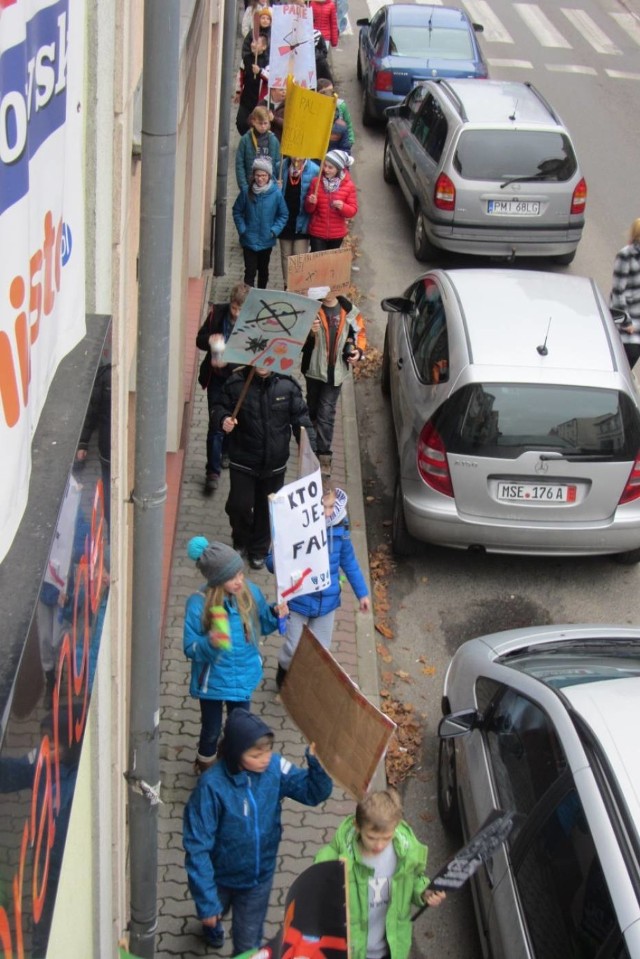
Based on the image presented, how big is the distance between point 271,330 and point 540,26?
20789 millimetres

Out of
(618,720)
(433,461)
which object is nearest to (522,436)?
(433,461)

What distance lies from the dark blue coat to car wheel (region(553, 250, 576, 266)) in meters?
10.00

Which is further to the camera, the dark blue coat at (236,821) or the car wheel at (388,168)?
the car wheel at (388,168)

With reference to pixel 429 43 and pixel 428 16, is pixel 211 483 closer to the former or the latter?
pixel 429 43

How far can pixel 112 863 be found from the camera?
4664 mm

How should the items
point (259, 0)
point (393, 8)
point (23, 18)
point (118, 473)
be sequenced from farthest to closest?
1. point (393, 8)
2. point (259, 0)
3. point (118, 473)
4. point (23, 18)

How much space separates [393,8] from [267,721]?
1462cm

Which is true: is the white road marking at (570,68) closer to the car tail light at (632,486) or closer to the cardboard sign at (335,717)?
the car tail light at (632,486)

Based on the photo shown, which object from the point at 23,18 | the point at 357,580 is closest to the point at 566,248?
the point at 357,580

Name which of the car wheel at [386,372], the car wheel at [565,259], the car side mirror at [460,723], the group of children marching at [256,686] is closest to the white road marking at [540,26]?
the car wheel at [565,259]

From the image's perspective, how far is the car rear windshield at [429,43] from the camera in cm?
1741

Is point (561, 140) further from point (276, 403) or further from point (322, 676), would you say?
point (322, 676)

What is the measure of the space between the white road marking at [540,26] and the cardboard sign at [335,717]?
21.5 meters

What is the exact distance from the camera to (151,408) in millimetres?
3729
